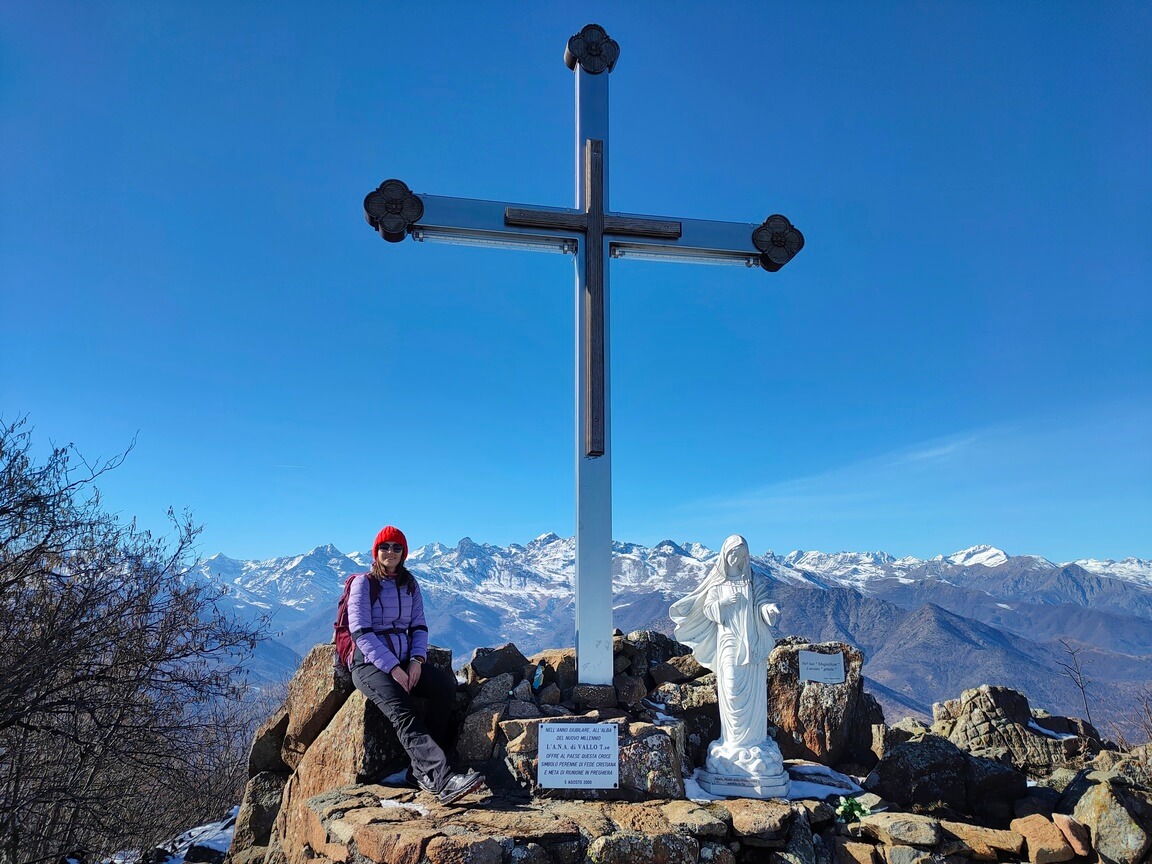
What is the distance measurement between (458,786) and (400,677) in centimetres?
108

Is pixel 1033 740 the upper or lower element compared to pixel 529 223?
lower

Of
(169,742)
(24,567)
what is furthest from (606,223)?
(169,742)

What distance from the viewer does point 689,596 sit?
7695 mm

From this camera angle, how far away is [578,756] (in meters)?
6.17

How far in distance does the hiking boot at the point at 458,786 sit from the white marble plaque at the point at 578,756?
2.04 feet

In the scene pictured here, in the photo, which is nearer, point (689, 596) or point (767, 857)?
point (767, 857)

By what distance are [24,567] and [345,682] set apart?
604 centimetres

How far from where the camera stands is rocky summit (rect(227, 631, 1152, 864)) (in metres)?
5.35

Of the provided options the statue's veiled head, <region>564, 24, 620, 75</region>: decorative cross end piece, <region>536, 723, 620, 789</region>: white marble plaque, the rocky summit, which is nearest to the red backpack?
the rocky summit

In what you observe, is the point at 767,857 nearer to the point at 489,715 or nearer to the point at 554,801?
the point at 554,801

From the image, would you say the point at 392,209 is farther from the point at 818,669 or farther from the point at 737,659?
the point at 818,669

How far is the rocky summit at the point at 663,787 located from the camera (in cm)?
535

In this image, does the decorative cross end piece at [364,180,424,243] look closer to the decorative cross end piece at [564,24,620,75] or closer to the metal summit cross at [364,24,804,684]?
the metal summit cross at [364,24,804,684]

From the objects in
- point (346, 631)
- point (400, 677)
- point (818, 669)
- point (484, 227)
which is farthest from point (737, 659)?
point (484, 227)
